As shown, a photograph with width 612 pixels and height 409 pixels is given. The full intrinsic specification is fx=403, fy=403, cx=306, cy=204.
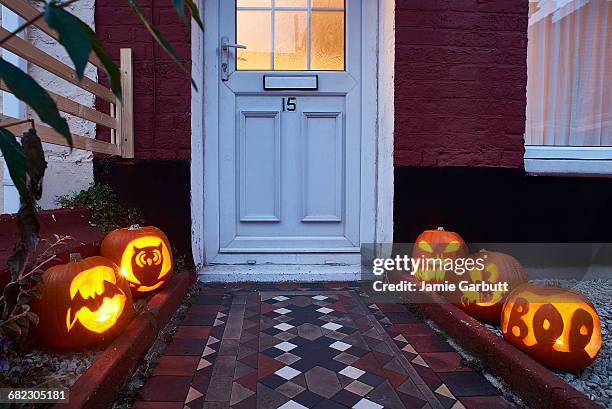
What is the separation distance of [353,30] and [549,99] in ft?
4.87

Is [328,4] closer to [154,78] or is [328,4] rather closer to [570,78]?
[154,78]

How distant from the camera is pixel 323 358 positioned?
5.49 feet

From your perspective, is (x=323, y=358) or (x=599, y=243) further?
(x=599, y=243)

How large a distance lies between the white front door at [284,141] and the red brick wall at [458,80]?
40 cm

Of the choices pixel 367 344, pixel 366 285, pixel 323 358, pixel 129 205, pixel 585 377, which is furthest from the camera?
pixel 366 285

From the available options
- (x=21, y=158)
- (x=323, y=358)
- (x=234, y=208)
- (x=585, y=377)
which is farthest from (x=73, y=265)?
(x=585, y=377)

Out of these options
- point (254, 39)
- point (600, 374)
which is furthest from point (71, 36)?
point (254, 39)

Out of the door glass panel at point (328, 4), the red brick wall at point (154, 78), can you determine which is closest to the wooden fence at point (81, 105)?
the red brick wall at point (154, 78)

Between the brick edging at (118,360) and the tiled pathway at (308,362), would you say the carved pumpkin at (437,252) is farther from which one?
the brick edging at (118,360)

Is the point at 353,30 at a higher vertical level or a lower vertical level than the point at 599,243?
higher

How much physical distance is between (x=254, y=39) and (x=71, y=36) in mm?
2598

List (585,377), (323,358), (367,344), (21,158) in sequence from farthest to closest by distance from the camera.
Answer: (367,344) < (323,358) < (585,377) < (21,158)

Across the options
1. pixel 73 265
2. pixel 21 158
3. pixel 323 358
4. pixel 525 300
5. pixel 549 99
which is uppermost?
pixel 549 99

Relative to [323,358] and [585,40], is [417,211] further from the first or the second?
[585,40]
